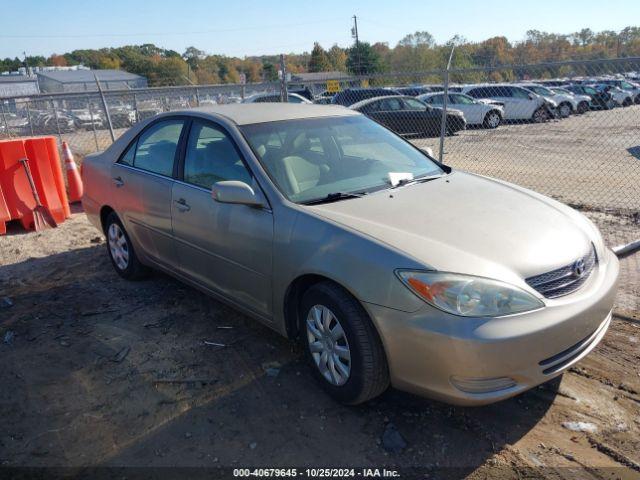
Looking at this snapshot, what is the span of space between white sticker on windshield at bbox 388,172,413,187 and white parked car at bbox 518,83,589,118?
22136 millimetres

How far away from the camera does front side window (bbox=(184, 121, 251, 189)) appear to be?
11.6 feet

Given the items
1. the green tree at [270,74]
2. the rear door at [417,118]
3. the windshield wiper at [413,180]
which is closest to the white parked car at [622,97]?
the rear door at [417,118]

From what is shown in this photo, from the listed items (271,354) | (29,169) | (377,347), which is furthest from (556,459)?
(29,169)

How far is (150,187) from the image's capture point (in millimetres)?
4238

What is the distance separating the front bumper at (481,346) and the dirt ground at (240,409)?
0.37 m

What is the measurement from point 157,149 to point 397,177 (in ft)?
6.86

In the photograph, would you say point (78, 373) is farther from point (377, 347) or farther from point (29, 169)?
point (29, 169)

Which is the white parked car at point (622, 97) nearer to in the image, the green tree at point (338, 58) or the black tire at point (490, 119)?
the black tire at point (490, 119)

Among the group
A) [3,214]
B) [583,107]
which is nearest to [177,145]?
[3,214]

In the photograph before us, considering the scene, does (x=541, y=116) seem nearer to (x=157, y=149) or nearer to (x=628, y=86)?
(x=628, y=86)

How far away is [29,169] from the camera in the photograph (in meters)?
6.72

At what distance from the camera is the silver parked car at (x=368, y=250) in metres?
2.46

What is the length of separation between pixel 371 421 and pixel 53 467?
1690mm

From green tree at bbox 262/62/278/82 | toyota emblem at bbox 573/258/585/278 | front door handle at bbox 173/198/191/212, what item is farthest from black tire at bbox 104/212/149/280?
green tree at bbox 262/62/278/82
